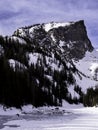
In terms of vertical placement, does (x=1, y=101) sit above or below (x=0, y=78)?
below

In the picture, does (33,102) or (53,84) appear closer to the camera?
(33,102)

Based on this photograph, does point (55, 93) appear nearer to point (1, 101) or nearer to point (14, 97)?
point (14, 97)

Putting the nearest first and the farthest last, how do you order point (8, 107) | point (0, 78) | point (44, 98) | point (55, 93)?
point (8, 107), point (0, 78), point (44, 98), point (55, 93)

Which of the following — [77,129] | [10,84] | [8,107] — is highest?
[10,84]

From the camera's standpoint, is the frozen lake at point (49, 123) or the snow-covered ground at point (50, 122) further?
the snow-covered ground at point (50, 122)

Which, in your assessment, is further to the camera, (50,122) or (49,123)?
(50,122)

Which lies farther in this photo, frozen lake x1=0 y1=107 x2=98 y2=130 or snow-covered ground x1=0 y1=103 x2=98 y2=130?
snow-covered ground x1=0 y1=103 x2=98 y2=130

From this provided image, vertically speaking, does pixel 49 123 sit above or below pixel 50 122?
below

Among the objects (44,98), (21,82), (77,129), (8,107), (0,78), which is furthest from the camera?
(44,98)

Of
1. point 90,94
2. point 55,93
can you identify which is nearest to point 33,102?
point 55,93

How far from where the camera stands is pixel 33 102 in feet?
446

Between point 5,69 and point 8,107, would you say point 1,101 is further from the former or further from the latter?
point 5,69

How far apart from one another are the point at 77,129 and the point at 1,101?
63.2m

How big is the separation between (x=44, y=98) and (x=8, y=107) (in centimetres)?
5494
